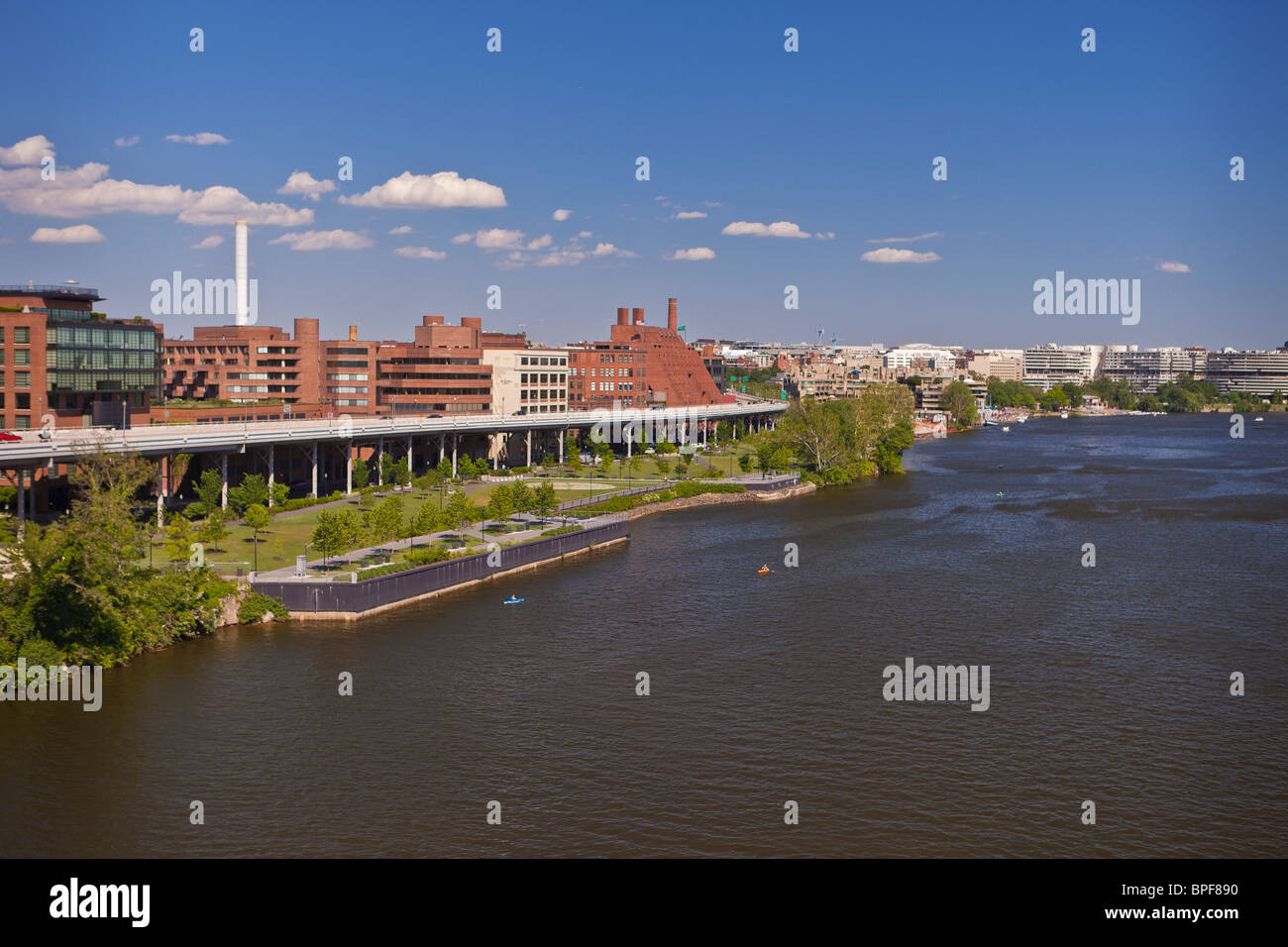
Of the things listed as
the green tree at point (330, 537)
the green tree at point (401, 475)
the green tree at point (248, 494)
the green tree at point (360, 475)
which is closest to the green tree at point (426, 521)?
the green tree at point (330, 537)

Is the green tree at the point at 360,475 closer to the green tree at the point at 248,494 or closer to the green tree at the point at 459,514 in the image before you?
the green tree at the point at 248,494

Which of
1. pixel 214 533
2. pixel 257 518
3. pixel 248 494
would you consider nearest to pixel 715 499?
pixel 248 494

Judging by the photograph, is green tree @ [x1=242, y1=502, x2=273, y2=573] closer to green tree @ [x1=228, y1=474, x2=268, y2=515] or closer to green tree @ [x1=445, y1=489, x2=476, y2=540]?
green tree @ [x1=228, y1=474, x2=268, y2=515]

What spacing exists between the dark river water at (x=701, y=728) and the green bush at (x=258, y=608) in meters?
1.30

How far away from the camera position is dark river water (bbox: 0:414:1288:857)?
86.5ft

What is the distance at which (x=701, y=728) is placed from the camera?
1302 inches

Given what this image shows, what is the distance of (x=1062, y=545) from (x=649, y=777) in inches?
1775

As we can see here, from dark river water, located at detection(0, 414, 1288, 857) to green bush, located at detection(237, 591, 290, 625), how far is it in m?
1.30

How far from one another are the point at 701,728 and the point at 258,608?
69.4ft

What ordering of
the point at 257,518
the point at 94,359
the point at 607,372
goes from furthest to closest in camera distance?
the point at 607,372, the point at 94,359, the point at 257,518

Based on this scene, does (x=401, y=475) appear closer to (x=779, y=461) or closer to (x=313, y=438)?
(x=313, y=438)
